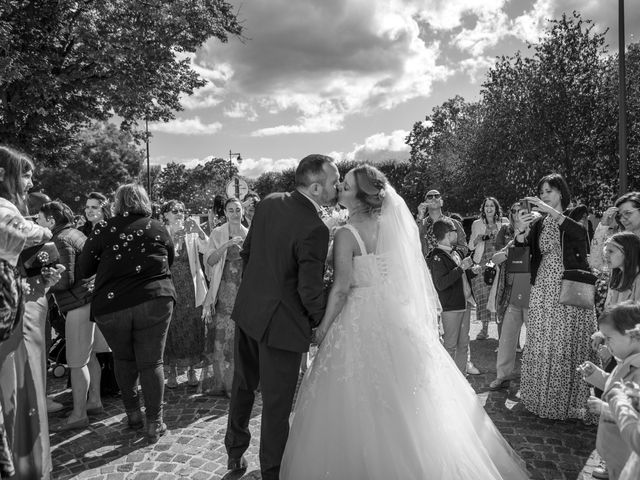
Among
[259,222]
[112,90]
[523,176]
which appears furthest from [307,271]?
[523,176]

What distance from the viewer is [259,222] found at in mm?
3385

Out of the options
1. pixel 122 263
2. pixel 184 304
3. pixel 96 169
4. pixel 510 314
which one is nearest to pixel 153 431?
pixel 122 263

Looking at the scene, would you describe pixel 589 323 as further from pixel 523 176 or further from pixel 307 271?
pixel 523 176

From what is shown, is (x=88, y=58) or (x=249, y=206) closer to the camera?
(x=249, y=206)

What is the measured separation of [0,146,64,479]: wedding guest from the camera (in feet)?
8.88

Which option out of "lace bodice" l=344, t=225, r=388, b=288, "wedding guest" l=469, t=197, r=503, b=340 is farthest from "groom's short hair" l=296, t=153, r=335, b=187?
"wedding guest" l=469, t=197, r=503, b=340

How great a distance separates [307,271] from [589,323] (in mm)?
2850

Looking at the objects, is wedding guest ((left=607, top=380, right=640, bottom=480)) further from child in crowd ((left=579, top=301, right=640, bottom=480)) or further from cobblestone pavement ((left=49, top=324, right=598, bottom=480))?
cobblestone pavement ((left=49, top=324, right=598, bottom=480))

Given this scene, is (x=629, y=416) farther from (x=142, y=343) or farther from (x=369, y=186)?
(x=142, y=343)

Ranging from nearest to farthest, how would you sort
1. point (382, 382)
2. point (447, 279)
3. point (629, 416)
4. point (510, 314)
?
point (629, 416) < point (382, 382) < point (447, 279) < point (510, 314)

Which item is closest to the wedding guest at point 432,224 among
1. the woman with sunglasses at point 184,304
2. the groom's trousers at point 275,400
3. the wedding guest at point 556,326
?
the wedding guest at point 556,326

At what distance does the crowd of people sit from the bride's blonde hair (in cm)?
1

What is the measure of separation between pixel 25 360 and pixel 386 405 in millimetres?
2185

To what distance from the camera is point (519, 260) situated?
5.00 meters
